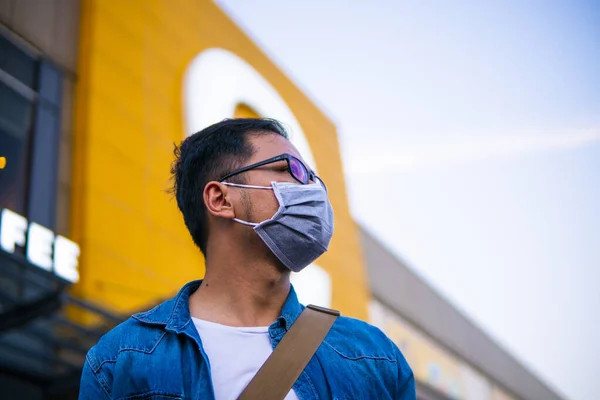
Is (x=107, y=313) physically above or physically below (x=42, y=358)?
above

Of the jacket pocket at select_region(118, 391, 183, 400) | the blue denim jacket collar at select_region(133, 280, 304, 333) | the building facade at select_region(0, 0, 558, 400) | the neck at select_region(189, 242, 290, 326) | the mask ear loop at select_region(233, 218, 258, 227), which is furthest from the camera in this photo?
the building facade at select_region(0, 0, 558, 400)

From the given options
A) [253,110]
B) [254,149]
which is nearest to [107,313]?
[254,149]

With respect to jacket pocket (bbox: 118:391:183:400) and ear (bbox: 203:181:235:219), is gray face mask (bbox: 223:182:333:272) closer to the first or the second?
ear (bbox: 203:181:235:219)

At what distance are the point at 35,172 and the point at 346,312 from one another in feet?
26.8

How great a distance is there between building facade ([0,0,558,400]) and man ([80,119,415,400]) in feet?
14.1

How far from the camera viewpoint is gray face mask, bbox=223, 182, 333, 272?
2.66m

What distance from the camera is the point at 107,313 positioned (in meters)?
7.48

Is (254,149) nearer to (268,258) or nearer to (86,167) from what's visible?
(268,258)

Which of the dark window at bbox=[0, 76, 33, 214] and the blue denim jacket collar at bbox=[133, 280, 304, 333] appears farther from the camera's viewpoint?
the dark window at bbox=[0, 76, 33, 214]

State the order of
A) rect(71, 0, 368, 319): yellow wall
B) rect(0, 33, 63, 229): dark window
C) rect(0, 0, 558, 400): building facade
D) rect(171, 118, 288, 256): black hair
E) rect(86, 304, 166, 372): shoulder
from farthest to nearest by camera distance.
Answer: rect(71, 0, 368, 319): yellow wall, rect(0, 33, 63, 229): dark window, rect(0, 0, 558, 400): building facade, rect(171, 118, 288, 256): black hair, rect(86, 304, 166, 372): shoulder

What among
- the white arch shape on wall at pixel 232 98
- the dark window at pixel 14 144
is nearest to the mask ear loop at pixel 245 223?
the dark window at pixel 14 144

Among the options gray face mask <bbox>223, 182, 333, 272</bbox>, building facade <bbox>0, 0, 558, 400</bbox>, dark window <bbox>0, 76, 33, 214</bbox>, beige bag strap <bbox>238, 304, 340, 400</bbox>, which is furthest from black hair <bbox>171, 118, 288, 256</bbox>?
dark window <bbox>0, 76, 33, 214</bbox>

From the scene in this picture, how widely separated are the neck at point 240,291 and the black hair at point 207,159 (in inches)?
8.7

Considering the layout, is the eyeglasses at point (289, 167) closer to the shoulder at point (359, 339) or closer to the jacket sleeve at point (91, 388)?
the shoulder at point (359, 339)
